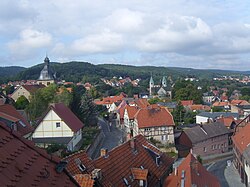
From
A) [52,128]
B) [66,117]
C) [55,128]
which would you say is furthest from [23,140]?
[66,117]

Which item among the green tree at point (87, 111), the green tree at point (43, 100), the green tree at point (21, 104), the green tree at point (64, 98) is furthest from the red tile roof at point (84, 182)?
the green tree at point (21, 104)

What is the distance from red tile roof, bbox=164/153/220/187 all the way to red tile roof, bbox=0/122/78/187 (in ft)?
55.1

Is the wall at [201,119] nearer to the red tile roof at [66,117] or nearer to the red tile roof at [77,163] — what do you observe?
the red tile roof at [66,117]

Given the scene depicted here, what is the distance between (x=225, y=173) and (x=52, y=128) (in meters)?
22.7

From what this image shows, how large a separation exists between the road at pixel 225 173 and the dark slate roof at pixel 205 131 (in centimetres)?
442

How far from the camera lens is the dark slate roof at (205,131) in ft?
161

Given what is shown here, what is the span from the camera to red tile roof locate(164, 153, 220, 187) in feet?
70.5

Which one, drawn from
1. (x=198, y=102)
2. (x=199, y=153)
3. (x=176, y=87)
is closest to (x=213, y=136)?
(x=199, y=153)

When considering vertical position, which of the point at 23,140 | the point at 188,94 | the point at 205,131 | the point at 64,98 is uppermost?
the point at 23,140

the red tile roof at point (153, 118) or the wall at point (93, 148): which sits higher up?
the red tile roof at point (153, 118)

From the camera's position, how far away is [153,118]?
157 feet

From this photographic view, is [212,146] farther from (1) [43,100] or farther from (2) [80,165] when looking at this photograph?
(2) [80,165]

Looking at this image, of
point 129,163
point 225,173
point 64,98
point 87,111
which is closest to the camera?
point 129,163

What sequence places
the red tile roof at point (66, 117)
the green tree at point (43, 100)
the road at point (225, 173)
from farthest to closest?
the green tree at point (43, 100), the red tile roof at point (66, 117), the road at point (225, 173)
